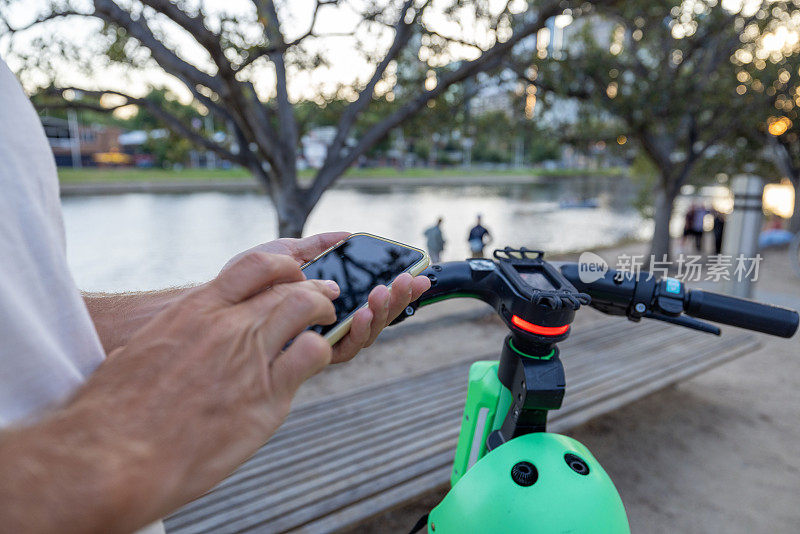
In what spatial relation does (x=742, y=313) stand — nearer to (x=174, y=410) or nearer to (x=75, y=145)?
(x=174, y=410)

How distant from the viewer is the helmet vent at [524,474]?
1.38 m

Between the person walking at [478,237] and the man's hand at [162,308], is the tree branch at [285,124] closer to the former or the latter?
the man's hand at [162,308]

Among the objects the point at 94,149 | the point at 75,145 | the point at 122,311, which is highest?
the point at 75,145

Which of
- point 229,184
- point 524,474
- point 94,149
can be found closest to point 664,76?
point 524,474

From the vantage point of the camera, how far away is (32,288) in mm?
645

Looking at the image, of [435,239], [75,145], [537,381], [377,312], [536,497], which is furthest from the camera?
[75,145]

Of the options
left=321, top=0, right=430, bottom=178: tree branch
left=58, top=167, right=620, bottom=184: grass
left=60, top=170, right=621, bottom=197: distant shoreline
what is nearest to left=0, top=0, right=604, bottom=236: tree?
left=321, top=0, right=430, bottom=178: tree branch

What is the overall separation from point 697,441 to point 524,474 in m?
3.06

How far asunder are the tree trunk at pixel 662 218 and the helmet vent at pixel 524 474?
10.2m

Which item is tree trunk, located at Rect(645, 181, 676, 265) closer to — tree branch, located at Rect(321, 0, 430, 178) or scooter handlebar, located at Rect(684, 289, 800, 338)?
tree branch, located at Rect(321, 0, 430, 178)

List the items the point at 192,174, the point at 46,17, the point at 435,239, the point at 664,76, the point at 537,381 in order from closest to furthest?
the point at 537,381
the point at 46,17
the point at 664,76
the point at 435,239
the point at 192,174

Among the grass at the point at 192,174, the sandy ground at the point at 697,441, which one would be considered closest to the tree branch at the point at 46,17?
the sandy ground at the point at 697,441

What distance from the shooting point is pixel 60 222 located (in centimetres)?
75

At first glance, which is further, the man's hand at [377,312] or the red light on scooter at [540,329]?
the red light on scooter at [540,329]
